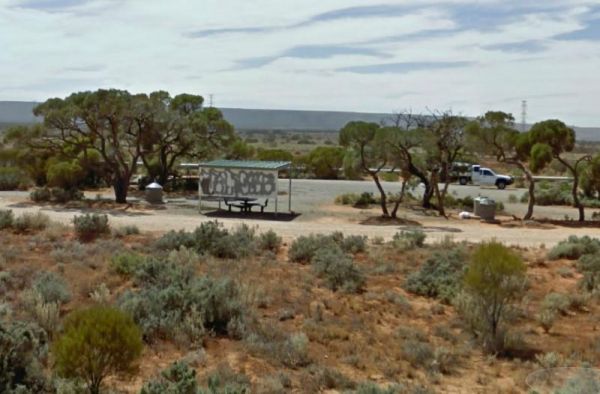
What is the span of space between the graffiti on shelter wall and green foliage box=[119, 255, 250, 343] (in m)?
15.8

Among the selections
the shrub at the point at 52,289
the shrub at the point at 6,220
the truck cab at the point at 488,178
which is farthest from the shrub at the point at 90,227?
the truck cab at the point at 488,178

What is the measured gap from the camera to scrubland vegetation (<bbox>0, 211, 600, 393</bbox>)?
8797mm

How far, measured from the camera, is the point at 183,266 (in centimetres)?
1559

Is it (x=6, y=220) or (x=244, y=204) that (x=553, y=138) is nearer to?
(x=244, y=204)

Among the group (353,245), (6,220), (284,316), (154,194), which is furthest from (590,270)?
(154,194)

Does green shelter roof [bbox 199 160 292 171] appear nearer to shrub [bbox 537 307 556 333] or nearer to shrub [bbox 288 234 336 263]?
shrub [bbox 288 234 336 263]

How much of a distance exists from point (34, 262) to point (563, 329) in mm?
11622

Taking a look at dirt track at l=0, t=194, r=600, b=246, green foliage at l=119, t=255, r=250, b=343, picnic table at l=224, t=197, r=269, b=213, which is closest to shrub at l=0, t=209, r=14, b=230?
dirt track at l=0, t=194, r=600, b=246

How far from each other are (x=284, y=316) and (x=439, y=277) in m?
4.48

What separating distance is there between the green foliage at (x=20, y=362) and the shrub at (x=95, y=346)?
1013 millimetres

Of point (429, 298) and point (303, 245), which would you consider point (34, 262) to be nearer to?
point (303, 245)

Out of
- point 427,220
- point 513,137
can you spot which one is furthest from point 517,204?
point 427,220

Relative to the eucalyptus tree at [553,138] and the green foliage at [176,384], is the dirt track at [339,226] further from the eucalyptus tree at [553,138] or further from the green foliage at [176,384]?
the green foliage at [176,384]

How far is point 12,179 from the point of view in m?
39.8
